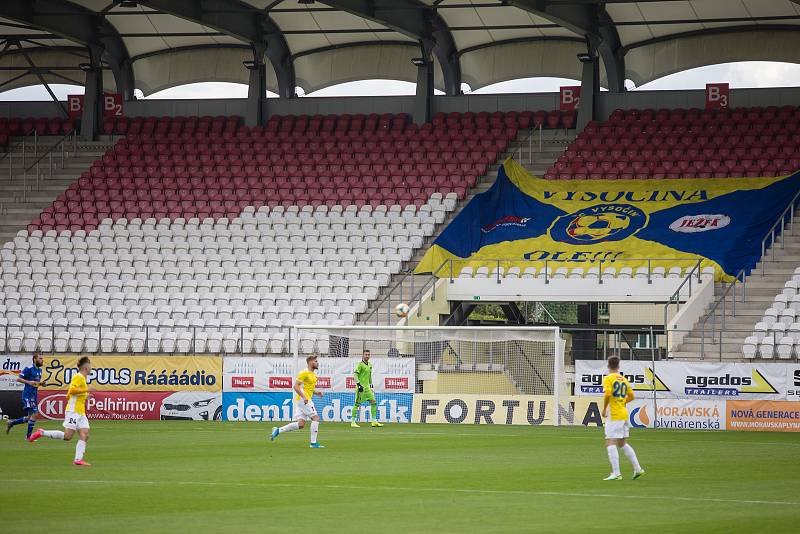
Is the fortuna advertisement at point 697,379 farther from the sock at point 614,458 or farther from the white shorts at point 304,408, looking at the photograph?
the sock at point 614,458

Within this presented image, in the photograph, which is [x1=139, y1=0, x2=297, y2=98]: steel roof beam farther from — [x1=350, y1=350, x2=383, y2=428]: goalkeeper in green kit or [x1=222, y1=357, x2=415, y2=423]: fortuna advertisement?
[x1=350, y1=350, x2=383, y2=428]: goalkeeper in green kit

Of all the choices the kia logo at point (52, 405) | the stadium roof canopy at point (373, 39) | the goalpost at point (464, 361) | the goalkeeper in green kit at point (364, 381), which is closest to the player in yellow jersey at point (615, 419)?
the goalkeeper in green kit at point (364, 381)

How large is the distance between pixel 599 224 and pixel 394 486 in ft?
82.2

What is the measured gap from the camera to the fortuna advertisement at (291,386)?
108ft

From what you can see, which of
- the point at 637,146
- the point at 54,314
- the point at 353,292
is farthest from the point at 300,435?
the point at 637,146

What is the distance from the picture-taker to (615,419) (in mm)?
16703

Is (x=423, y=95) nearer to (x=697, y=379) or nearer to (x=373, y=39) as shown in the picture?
(x=373, y=39)

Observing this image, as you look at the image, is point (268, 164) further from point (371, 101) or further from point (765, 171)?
point (765, 171)

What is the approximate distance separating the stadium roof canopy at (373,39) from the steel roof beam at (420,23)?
2.0 inches

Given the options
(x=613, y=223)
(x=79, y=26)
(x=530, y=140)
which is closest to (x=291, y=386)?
(x=613, y=223)

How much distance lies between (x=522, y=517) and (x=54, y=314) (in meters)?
27.6

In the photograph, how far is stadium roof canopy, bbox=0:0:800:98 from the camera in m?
42.6

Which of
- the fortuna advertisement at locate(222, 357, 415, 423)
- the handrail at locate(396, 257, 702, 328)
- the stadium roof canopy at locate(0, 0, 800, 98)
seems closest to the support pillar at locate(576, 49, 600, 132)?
the stadium roof canopy at locate(0, 0, 800, 98)

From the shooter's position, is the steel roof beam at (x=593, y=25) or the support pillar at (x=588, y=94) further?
the support pillar at (x=588, y=94)
